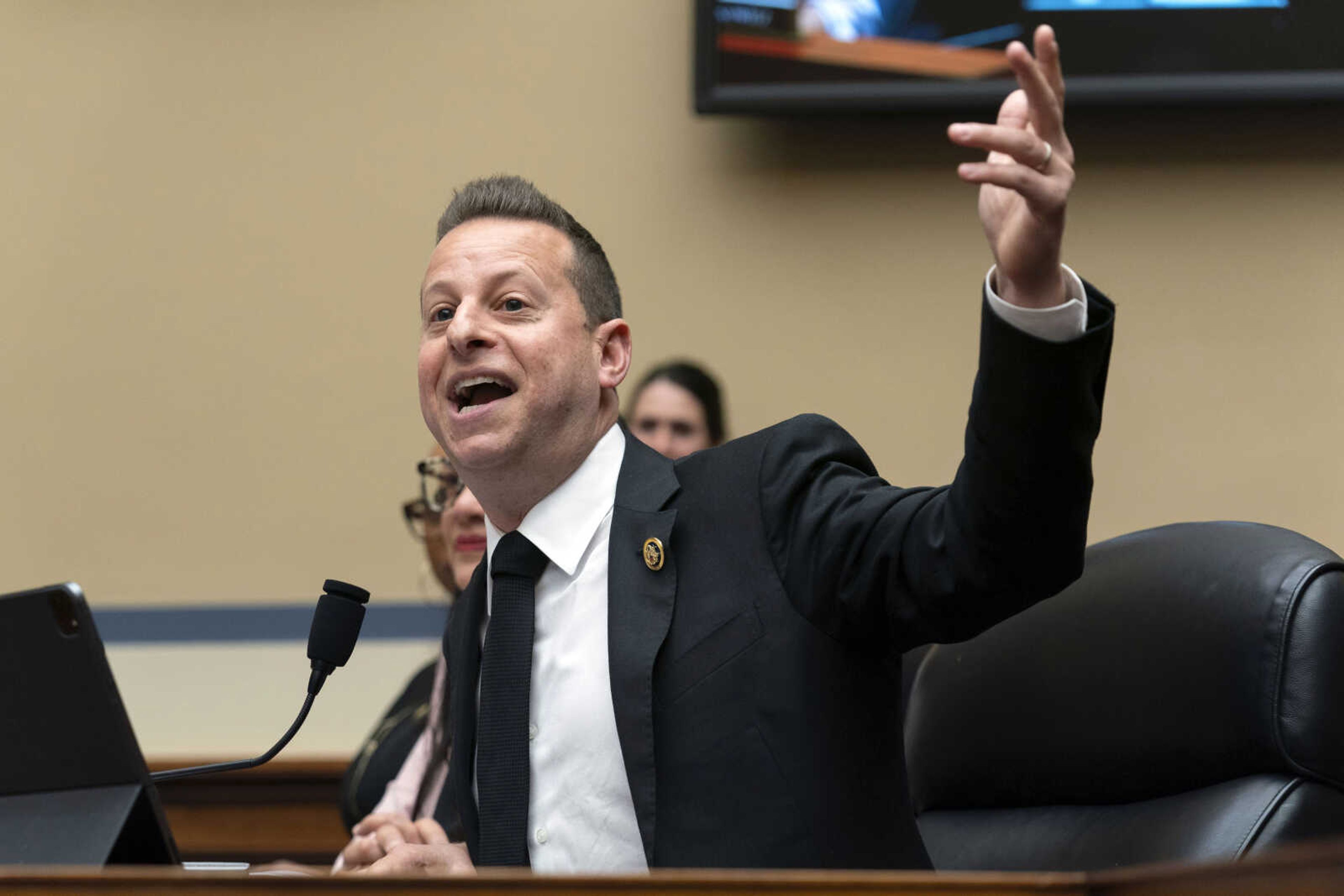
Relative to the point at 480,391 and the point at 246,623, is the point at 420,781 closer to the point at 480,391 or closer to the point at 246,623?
the point at 480,391

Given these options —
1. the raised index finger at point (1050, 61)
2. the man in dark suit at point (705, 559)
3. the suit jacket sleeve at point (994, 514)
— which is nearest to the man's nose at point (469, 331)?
the man in dark suit at point (705, 559)

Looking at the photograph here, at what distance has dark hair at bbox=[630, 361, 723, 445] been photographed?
8.64 ft

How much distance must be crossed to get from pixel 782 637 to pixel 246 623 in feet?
6.13

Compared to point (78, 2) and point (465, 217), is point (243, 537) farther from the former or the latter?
point (465, 217)

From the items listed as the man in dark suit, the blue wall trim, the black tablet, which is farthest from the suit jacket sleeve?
the blue wall trim

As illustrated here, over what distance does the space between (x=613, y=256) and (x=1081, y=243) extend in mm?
908

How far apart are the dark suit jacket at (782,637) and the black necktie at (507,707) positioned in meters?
0.08

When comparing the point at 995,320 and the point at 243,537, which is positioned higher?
the point at 995,320

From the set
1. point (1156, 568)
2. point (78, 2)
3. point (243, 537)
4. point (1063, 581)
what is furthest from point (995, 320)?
point (78, 2)

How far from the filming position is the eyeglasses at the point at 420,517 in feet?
8.11

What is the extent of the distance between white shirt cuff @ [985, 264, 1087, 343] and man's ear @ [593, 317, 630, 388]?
0.56 meters

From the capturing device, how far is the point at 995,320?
3.39ft

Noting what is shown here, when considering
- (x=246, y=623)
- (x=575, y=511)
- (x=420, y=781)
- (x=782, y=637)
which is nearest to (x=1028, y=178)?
(x=782, y=637)

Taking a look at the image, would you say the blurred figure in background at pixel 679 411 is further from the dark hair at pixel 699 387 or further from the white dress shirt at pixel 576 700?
the white dress shirt at pixel 576 700
